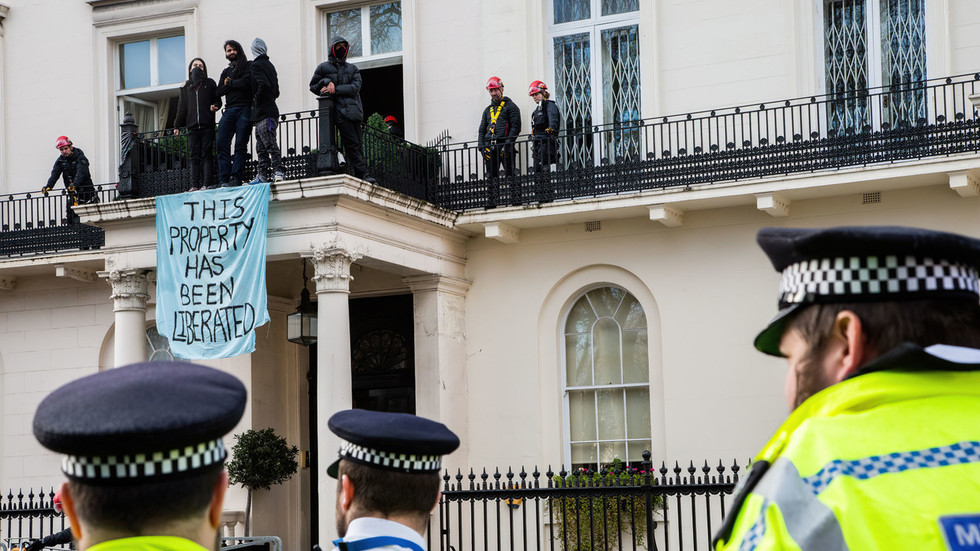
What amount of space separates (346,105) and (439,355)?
12.0ft

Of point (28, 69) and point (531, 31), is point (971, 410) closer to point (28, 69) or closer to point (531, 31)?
point (531, 31)

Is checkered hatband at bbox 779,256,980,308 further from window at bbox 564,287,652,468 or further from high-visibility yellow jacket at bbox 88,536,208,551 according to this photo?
window at bbox 564,287,652,468

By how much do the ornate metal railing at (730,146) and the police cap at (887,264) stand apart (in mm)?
13632

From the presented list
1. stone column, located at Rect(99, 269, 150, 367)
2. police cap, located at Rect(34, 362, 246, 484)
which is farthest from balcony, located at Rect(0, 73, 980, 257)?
police cap, located at Rect(34, 362, 246, 484)

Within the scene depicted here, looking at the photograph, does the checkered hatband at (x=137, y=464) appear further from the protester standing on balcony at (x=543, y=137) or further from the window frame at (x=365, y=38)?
the window frame at (x=365, y=38)

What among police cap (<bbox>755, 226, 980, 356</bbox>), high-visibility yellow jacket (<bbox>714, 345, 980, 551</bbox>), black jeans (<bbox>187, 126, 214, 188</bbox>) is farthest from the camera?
black jeans (<bbox>187, 126, 214, 188</bbox>)

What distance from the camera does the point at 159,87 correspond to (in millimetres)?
20672

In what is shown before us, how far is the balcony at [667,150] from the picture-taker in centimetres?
1590

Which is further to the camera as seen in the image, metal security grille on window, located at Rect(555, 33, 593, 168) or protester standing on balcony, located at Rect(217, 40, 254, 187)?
metal security grille on window, located at Rect(555, 33, 593, 168)

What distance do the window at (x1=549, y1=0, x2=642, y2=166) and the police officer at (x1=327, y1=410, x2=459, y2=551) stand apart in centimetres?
1323

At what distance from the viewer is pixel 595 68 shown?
18.3 metres

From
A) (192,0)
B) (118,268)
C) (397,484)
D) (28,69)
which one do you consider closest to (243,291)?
(118,268)

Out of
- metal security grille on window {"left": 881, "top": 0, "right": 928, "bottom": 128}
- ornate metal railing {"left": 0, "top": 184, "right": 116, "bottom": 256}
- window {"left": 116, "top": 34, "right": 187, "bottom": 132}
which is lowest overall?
ornate metal railing {"left": 0, "top": 184, "right": 116, "bottom": 256}

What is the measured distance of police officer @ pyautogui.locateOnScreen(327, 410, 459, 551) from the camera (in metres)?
4.48
